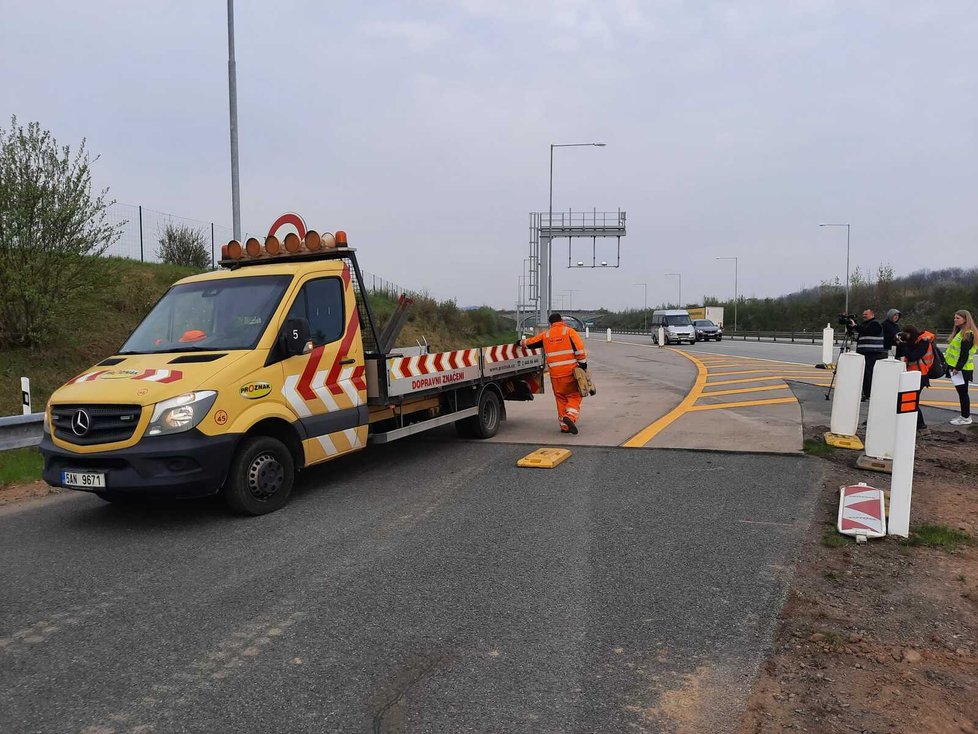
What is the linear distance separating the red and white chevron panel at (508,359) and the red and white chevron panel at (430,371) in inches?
10.4

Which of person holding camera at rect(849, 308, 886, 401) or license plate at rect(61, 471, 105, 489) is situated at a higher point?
person holding camera at rect(849, 308, 886, 401)

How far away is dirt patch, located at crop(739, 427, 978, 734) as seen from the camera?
2967mm

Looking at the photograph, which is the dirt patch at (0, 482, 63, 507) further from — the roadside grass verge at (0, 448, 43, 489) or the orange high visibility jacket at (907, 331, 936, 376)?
the orange high visibility jacket at (907, 331, 936, 376)

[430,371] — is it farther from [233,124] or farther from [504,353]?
[233,124]

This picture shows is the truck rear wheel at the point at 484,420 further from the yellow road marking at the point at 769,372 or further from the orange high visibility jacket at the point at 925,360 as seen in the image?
the yellow road marking at the point at 769,372

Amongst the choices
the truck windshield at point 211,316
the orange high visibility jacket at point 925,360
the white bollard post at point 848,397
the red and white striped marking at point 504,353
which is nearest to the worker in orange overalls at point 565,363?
the red and white striped marking at point 504,353

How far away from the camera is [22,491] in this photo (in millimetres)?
7430

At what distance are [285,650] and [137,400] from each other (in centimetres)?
271

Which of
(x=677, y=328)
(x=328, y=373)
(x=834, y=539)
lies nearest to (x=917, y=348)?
(x=834, y=539)

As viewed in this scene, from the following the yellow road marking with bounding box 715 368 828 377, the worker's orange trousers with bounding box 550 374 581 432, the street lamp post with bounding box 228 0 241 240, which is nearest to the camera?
the worker's orange trousers with bounding box 550 374 581 432

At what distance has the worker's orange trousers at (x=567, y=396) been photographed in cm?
1002

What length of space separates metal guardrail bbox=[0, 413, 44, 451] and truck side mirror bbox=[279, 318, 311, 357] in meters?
3.63

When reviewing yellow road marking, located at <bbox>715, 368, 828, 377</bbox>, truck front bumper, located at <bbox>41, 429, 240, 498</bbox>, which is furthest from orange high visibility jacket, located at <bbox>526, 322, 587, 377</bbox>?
Answer: yellow road marking, located at <bbox>715, 368, 828, 377</bbox>

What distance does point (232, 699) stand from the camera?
312cm
